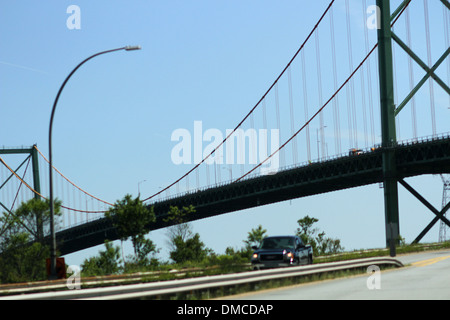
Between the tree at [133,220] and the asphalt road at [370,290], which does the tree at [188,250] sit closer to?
the tree at [133,220]

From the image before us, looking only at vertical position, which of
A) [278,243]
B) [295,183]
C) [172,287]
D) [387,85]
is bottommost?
[172,287]

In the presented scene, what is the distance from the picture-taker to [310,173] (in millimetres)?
92875

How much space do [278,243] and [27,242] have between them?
1608 inches

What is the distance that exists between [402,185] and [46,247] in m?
37.3

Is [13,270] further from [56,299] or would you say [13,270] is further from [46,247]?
[56,299]

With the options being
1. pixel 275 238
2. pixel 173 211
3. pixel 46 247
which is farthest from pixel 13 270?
pixel 275 238

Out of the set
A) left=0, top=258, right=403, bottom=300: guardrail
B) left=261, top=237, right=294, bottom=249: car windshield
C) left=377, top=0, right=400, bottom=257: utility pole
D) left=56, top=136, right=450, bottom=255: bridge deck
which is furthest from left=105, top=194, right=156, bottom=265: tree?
left=0, top=258, right=403, bottom=300: guardrail

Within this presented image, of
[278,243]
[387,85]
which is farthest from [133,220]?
[278,243]

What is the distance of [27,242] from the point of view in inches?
2628

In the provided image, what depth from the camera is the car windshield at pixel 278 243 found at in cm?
3041

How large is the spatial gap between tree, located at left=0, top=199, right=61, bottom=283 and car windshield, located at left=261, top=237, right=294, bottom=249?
34.6 meters

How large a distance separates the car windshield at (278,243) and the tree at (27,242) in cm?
3465

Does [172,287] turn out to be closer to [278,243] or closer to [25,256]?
[278,243]

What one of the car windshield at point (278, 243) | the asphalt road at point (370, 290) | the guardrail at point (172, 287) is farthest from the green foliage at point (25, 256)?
the asphalt road at point (370, 290)
